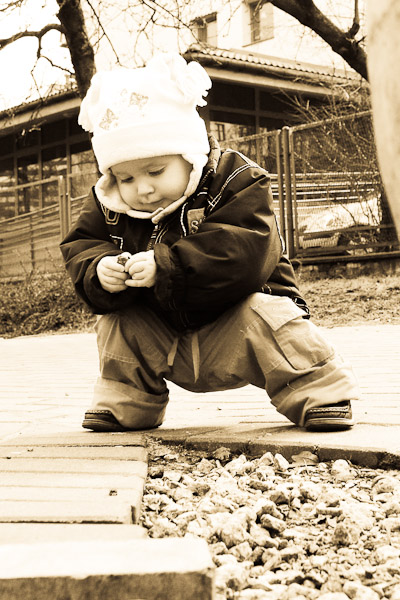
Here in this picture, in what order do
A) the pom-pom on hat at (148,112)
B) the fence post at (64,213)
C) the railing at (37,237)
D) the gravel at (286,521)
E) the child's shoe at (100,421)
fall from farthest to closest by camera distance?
the railing at (37,237) < the fence post at (64,213) < the child's shoe at (100,421) < the pom-pom on hat at (148,112) < the gravel at (286,521)

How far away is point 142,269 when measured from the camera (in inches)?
88.0

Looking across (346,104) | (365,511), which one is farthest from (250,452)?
(346,104)

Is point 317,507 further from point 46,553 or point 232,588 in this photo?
point 46,553

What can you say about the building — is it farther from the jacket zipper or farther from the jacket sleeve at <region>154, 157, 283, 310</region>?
the jacket sleeve at <region>154, 157, 283, 310</region>

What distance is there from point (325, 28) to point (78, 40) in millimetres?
3140

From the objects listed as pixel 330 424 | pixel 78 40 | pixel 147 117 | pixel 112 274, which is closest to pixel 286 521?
pixel 330 424

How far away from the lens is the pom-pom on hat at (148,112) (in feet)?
7.66

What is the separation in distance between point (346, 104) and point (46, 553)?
13.4m

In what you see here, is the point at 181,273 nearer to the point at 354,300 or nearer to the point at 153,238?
the point at 153,238

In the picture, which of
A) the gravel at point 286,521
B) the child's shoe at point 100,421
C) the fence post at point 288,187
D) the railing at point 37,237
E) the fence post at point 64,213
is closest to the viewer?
the gravel at point 286,521

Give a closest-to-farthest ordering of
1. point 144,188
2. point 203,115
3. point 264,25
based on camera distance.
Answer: point 144,188 < point 203,115 < point 264,25

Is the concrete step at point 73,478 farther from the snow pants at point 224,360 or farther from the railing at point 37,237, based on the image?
the railing at point 37,237

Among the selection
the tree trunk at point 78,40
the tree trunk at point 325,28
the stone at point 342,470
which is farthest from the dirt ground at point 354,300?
the stone at point 342,470

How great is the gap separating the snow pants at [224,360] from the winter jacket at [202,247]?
53 millimetres
